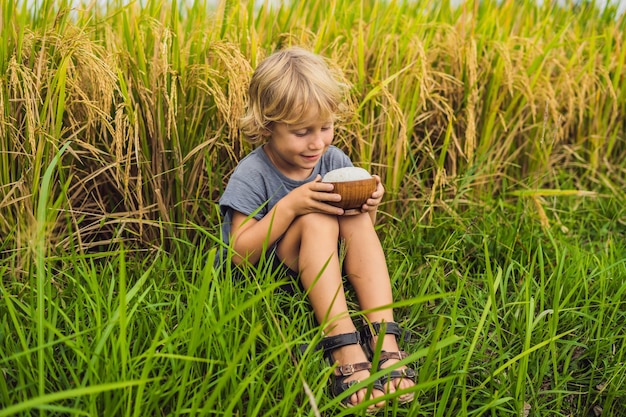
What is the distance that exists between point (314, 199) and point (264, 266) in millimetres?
336

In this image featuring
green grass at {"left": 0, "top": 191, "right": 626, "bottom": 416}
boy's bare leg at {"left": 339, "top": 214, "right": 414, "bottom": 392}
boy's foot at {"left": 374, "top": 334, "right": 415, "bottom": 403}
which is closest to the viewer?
green grass at {"left": 0, "top": 191, "right": 626, "bottom": 416}

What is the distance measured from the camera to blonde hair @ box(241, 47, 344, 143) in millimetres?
2168

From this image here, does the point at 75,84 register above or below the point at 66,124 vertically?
above

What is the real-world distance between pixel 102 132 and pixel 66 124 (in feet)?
0.42

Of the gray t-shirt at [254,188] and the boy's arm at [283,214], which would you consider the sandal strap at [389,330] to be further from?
the gray t-shirt at [254,188]

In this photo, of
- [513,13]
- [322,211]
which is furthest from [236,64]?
[513,13]

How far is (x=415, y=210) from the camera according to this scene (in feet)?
8.77

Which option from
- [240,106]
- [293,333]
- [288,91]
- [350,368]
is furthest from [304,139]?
[350,368]

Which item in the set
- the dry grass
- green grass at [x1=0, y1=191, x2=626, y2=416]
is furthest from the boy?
the dry grass

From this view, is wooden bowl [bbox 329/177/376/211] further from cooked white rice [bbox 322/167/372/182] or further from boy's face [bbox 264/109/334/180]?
boy's face [bbox 264/109/334/180]

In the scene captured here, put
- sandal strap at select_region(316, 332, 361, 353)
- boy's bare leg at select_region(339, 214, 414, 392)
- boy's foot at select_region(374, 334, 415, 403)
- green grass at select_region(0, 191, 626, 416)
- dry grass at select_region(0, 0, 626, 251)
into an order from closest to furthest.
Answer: green grass at select_region(0, 191, 626, 416), boy's foot at select_region(374, 334, 415, 403), sandal strap at select_region(316, 332, 361, 353), boy's bare leg at select_region(339, 214, 414, 392), dry grass at select_region(0, 0, 626, 251)

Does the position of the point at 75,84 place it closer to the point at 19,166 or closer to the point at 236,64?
the point at 19,166

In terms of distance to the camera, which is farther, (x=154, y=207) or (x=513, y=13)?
(x=513, y=13)

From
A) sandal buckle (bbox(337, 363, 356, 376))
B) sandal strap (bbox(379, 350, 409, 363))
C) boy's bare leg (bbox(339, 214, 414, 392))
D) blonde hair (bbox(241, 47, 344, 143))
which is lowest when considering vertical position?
sandal buckle (bbox(337, 363, 356, 376))
